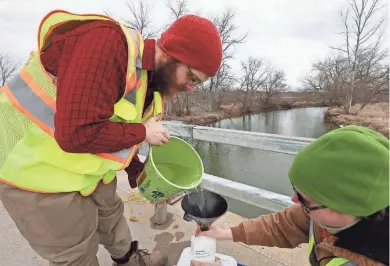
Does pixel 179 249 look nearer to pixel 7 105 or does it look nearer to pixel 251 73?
pixel 7 105

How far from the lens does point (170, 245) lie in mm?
2188

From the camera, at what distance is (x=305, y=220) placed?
1.50 meters

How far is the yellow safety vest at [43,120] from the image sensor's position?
1.17 metres

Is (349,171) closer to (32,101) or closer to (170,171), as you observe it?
(170,171)

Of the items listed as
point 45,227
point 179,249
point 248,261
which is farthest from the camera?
point 179,249

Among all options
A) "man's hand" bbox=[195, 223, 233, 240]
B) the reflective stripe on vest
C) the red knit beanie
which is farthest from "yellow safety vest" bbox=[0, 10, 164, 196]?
"man's hand" bbox=[195, 223, 233, 240]

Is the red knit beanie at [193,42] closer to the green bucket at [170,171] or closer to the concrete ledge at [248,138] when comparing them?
the green bucket at [170,171]

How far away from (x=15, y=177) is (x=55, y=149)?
23 cm

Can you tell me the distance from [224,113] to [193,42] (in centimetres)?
2900

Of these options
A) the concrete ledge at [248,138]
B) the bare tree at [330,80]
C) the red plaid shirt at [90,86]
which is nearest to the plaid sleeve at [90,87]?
the red plaid shirt at [90,86]

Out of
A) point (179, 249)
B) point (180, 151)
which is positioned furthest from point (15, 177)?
point (179, 249)

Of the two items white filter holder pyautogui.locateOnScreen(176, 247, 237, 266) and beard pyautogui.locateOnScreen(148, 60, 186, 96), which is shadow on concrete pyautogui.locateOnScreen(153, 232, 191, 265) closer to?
white filter holder pyautogui.locateOnScreen(176, 247, 237, 266)

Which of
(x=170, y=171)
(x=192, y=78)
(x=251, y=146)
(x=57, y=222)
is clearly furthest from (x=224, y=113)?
(x=57, y=222)

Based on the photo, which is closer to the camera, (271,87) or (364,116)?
(364,116)
